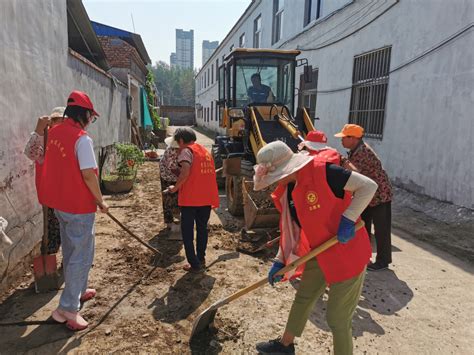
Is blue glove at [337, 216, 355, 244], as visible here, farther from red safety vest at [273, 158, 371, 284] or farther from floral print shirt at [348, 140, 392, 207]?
floral print shirt at [348, 140, 392, 207]

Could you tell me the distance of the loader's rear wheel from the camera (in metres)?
5.88

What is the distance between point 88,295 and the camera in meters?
3.26

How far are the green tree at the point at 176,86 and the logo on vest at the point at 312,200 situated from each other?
8869 cm

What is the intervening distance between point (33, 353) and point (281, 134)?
4.85 m

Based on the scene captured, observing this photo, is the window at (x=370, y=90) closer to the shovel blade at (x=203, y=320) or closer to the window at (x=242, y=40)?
the shovel blade at (x=203, y=320)

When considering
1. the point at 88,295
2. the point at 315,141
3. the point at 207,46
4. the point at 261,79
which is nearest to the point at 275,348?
the point at 88,295

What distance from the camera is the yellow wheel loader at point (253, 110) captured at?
6.03 meters

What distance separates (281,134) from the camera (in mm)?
6191

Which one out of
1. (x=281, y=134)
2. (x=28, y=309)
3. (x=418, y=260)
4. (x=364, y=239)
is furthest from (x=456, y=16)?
(x=28, y=309)

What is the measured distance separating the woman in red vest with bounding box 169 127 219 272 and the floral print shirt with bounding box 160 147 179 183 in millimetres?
Answer: 717

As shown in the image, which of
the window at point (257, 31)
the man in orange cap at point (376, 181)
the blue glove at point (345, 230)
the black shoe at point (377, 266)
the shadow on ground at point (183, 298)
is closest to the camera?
the blue glove at point (345, 230)

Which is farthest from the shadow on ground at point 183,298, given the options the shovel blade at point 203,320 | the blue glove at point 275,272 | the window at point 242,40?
the window at point 242,40

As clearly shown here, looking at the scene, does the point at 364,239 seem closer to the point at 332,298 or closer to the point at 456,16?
the point at 332,298

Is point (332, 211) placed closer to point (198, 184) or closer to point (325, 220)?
point (325, 220)
